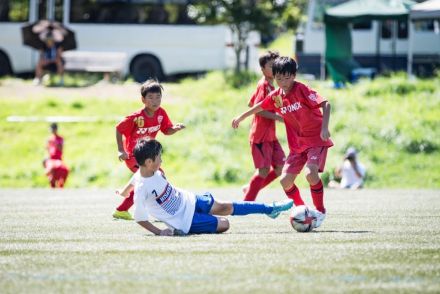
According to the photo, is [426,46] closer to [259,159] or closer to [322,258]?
[259,159]

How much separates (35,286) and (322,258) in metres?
2.00

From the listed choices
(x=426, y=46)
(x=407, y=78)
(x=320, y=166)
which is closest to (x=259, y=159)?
(x=320, y=166)

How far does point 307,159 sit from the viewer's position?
393 inches

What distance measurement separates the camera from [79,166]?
74.1ft

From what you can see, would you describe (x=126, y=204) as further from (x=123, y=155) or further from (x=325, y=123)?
(x=325, y=123)

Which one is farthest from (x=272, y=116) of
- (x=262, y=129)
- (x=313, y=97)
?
(x=313, y=97)

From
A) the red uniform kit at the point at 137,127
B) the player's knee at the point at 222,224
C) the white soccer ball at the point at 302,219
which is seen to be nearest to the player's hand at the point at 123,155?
the red uniform kit at the point at 137,127

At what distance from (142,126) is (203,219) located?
2.03 meters

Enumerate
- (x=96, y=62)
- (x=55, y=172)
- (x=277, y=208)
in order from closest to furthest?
1. (x=277, y=208)
2. (x=55, y=172)
3. (x=96, y=62)

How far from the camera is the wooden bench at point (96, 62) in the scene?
97.4 feet

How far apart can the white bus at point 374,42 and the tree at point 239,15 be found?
8.68 feet

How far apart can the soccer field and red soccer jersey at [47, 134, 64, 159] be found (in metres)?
9.08

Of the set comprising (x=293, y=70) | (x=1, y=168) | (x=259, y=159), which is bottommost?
(x=1, y=168)

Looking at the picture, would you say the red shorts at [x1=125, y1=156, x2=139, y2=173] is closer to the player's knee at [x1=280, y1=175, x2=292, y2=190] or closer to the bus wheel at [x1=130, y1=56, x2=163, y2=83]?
the player's knee at [x1=280, y1=175, x2=292, y2=190]
